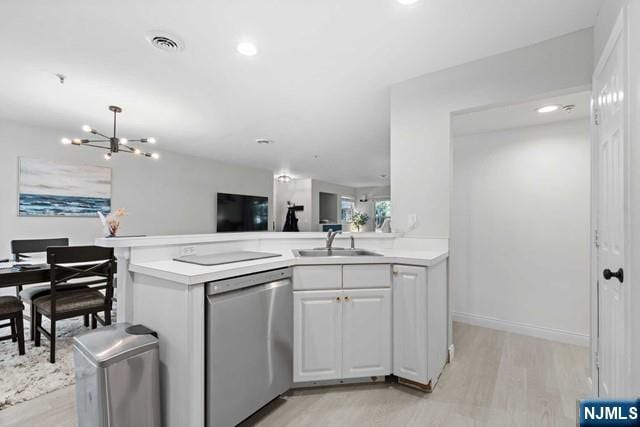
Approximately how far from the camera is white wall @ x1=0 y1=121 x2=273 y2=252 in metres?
3.81

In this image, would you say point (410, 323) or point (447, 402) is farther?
point (410, 323)

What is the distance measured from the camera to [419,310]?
6.20 ft

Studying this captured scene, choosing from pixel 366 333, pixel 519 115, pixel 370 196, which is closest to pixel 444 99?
pixel 519 115

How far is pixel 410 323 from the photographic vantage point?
1.92m

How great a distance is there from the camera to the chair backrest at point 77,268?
231cm

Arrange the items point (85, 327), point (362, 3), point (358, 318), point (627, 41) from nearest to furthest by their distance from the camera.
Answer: point (627, 41), point (362, 3), point (358, 318), point (85, 327)

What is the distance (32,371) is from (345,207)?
359 inches

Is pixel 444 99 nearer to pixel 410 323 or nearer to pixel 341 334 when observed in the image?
pixel 410 323

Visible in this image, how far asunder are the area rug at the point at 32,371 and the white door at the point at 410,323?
232cm

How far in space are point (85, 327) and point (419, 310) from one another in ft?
11.0

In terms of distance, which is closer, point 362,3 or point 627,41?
point 627,41

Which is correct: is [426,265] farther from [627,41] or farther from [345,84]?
[345,84]

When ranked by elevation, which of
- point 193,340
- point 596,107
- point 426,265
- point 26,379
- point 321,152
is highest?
point 321,152

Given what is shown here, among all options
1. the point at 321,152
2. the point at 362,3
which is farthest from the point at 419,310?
the point at 321,152
